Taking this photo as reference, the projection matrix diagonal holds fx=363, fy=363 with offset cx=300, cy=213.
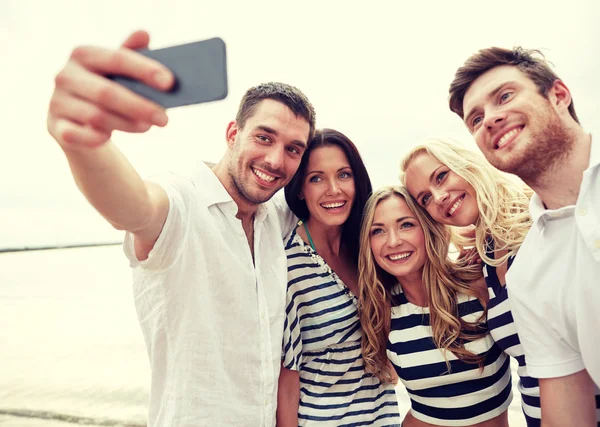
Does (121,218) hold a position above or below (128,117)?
below

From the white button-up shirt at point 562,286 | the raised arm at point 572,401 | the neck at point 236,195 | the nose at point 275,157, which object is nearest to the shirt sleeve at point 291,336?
the neck at point 236,195

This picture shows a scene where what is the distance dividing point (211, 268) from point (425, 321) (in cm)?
161

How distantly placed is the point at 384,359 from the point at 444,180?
1424mm

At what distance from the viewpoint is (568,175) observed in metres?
1.85

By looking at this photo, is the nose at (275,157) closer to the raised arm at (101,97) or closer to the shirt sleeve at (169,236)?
the shirt sleeve at (169,236)

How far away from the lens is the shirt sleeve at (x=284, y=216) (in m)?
2.90

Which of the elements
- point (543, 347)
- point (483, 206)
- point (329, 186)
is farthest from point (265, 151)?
point (543, 347)

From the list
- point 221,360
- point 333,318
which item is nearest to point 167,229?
point 221,360

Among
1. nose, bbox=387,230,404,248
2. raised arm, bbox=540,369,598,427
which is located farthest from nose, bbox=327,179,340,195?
raised arm, bbox=540,369,598,427

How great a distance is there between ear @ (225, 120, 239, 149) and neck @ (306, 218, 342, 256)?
901 mm

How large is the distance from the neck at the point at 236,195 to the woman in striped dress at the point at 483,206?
1355 mm

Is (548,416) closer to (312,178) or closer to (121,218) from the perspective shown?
(312,178)

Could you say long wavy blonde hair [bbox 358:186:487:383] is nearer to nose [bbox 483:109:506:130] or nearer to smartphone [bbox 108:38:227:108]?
nose [bbox 483:109:506:130]

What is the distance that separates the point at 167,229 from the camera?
1750 mm
